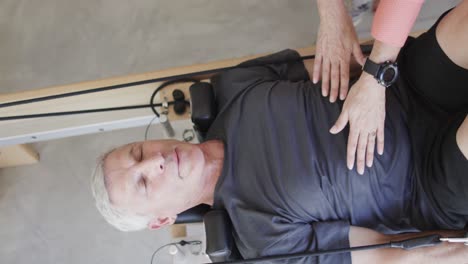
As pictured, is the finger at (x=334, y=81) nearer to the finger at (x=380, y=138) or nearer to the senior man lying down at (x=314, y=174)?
the senior man lying down at (x=314, y=174)

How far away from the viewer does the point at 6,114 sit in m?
1.56

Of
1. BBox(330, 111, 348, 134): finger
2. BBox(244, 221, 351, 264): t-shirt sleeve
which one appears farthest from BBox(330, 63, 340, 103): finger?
BBox(244, 221, 351, 264): t-shirt sleeve

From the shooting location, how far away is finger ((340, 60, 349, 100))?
1181 mm

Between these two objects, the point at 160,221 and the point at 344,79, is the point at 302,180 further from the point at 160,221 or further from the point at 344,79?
the point at 160,221

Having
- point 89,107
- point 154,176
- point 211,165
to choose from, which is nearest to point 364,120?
point 211,165

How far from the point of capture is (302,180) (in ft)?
3.76

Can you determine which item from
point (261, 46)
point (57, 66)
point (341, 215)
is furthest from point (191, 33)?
point (341, 215)

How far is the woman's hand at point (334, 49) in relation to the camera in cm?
120

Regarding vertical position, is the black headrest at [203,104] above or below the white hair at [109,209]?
above

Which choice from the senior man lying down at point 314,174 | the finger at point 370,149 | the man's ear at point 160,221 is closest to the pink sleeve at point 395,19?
the senior man lying down at point 314,174

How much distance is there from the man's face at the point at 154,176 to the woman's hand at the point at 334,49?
44cm

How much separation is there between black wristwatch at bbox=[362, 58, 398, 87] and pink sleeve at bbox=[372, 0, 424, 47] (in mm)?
59

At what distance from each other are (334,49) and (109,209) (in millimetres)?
834

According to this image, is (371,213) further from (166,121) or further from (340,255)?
(166,121)
